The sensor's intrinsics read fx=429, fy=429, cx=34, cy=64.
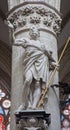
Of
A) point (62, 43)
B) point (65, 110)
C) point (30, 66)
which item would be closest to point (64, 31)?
point (62, 43)

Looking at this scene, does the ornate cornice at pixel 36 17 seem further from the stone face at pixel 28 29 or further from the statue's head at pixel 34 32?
the statue's head at pixel 34 32

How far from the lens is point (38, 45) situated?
29.3ft

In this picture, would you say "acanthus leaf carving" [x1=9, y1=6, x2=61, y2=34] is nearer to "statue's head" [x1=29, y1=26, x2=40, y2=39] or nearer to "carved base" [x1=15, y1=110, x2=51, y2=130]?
"statue's head" [x1=29, y1=26, x2=40, y2=39]

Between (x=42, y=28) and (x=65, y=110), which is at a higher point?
(x=42, y=28)

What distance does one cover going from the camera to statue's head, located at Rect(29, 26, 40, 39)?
9125 mm

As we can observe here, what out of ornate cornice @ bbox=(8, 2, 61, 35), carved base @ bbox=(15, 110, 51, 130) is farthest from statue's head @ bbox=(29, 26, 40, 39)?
carved base @ bbox=(15, 110, 51, 130)

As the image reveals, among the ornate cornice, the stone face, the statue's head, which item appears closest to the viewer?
the stone face

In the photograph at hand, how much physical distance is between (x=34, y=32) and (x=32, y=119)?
2.04 metres

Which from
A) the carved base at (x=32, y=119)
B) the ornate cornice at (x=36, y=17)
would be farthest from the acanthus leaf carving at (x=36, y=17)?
the carved base at (x=32, y=119)

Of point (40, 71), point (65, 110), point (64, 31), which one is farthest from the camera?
point (65, 110)

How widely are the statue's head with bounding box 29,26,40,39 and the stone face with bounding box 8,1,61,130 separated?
17 cm

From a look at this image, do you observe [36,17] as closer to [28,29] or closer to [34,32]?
[28,29]

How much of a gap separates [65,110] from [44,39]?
362 inches

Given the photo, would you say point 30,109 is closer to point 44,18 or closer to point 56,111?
point 56,111
